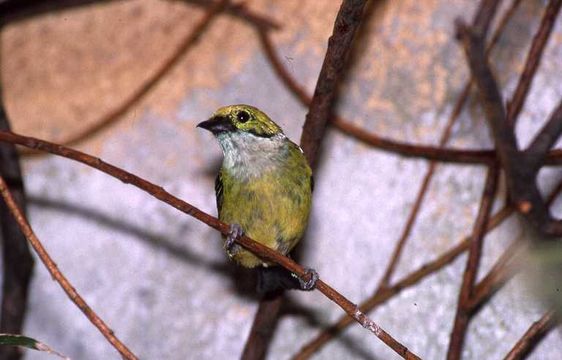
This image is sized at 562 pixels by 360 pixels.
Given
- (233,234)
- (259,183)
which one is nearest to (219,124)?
(259,183)

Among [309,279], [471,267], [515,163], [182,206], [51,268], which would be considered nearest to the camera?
[182,206]

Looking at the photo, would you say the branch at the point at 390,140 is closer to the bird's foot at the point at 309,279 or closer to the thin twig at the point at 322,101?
the thin twig at the point at 322,101

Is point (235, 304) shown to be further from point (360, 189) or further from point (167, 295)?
point (360, 189)

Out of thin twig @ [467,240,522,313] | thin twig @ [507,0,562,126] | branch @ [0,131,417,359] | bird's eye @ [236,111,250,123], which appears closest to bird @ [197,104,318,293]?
bird's eye @ [236,111,250,123]

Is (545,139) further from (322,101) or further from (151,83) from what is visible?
(151,83)

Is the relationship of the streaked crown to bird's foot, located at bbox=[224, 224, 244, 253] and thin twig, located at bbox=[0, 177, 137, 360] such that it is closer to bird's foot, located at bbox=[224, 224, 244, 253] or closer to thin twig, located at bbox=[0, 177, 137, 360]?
bird's foot, located at bbox=[224, 224, 244, 253]

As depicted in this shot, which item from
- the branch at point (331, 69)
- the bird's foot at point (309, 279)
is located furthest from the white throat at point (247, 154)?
the bird's foot at point (309, 279)

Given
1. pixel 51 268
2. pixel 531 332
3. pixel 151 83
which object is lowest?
pixel 531 332
